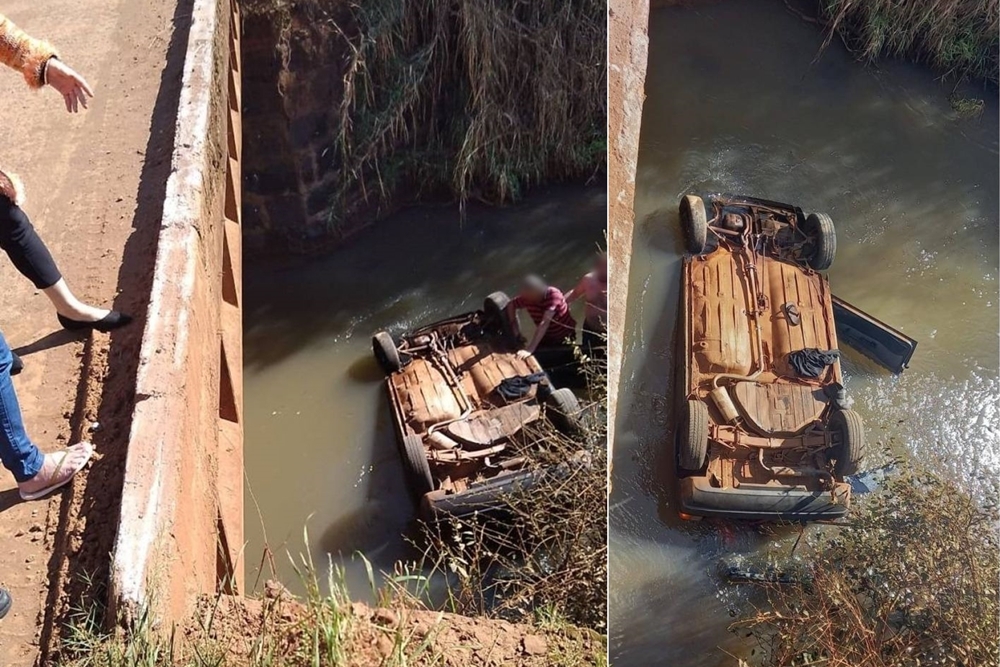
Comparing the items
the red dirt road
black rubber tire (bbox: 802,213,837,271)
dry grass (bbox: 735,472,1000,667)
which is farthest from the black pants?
dry grass (bbox: 735,472,1000,667)

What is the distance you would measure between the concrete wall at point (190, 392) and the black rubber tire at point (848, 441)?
216 cm

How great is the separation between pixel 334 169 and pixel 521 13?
2330 millimetres

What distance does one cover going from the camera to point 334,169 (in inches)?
317

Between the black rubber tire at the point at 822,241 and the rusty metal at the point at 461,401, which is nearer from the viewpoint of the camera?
the black rubber tire at the point at 822,241

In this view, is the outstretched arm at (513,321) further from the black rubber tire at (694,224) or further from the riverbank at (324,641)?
the black rubber tire at (694,224)

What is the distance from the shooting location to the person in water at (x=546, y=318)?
21.3 feet

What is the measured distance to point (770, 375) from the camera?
55.1 inches

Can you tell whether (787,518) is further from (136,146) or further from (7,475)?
(136,146)

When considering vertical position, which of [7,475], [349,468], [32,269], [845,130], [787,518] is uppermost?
[845,130]

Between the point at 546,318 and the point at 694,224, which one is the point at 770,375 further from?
the point at 546,318

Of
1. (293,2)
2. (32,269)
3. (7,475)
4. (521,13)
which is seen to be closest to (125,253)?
(32,269)

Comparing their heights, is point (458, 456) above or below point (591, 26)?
below

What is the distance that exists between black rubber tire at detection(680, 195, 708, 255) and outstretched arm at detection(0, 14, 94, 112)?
2.57m

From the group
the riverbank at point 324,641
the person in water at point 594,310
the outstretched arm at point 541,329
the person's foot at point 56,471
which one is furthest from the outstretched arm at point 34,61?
the outstretched arm at point 541,329
